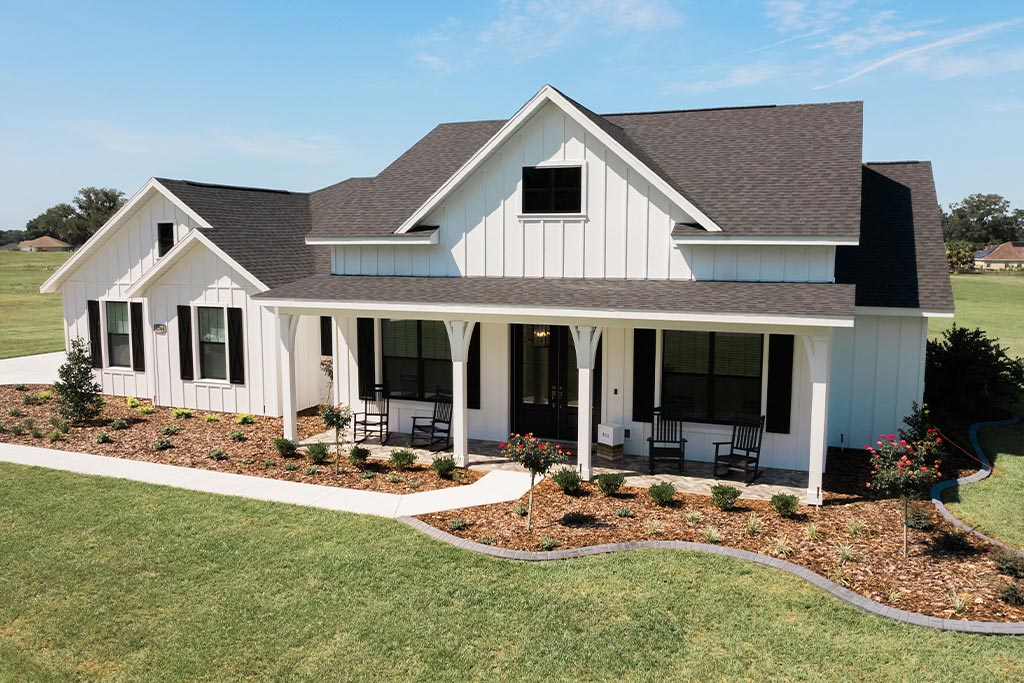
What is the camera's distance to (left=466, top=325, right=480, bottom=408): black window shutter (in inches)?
587

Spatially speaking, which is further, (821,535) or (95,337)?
(95,337)

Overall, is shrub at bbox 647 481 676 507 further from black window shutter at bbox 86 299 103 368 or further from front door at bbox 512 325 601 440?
black window shutter at bbox 86 299 103 368

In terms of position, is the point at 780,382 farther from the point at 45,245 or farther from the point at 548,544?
the point at 45,245

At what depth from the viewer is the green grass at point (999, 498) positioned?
33.8 ft

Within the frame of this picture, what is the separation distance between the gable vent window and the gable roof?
5497 mm

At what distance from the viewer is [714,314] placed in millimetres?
11344

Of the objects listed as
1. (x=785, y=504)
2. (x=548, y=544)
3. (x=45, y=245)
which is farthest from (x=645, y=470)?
(x=45, y=245)

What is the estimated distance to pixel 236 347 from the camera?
17.7m

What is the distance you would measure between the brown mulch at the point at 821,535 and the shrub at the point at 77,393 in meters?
10.5

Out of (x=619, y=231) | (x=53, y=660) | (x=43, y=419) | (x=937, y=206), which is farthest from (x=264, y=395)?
(x=937, y=206)

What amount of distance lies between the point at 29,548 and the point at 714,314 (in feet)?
33.5

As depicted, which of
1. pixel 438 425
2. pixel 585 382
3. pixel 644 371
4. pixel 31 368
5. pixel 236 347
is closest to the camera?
pixel 585 382

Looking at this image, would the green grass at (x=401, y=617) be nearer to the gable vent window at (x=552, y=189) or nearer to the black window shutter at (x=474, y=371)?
the black window shutter at (x=474, y=371)

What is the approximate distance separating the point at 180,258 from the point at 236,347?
2647 mm
